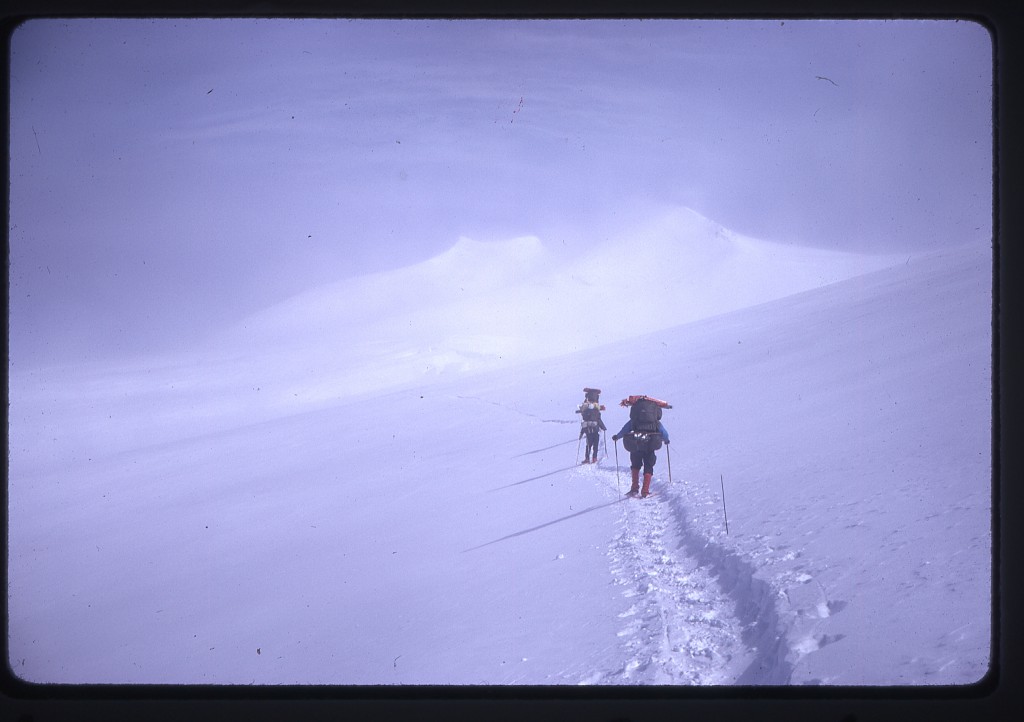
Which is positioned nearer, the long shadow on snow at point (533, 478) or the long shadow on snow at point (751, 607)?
the long shadow on snow at point (751, 607)

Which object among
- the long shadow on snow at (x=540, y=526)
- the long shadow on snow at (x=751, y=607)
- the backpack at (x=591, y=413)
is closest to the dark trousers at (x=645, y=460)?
the long shadow on snow at (x=540, y=526)

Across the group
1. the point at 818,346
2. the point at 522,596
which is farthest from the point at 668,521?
the point at 818,346

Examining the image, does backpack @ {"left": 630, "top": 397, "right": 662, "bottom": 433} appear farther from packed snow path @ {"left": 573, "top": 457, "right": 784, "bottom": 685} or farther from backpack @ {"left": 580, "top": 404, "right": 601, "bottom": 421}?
backpack @ {"left": 580, "top": 404, "right": 601, "bottom": 421}

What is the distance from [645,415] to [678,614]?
6.42 ft

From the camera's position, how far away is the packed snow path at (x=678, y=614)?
2.08 metres

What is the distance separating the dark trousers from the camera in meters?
4.12

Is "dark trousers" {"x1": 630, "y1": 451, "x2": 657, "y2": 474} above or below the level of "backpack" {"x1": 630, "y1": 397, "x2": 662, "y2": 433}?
below

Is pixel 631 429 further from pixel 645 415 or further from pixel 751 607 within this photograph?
pixel 751 607

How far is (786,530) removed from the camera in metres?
2.94

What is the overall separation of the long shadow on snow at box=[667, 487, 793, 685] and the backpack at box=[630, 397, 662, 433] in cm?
99

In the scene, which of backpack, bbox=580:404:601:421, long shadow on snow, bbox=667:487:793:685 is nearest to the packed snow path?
long shadow on snow, bbox=667:487:793:685

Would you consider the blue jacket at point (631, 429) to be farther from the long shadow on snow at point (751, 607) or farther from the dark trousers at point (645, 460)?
the long shadow on snow at point (751, 607)

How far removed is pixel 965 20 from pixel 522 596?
2914 mm

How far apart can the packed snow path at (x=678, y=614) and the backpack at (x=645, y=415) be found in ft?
2.48
